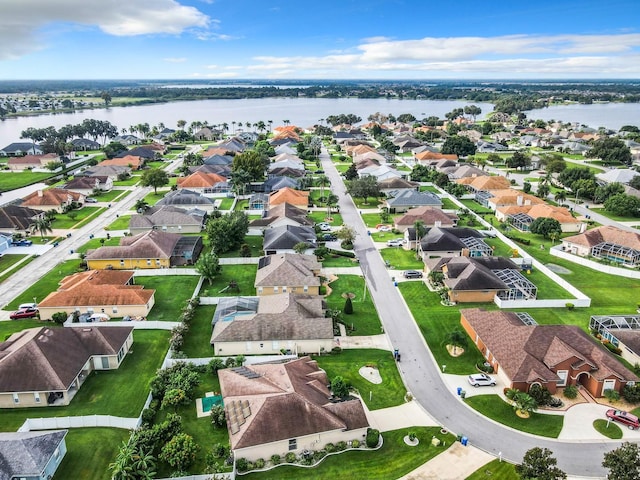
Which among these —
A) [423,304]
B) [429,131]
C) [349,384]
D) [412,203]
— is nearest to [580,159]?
[429,131]

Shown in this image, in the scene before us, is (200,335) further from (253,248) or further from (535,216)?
(535,216)

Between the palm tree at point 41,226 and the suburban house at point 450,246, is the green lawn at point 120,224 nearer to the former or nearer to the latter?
the palm tree at point 41,226

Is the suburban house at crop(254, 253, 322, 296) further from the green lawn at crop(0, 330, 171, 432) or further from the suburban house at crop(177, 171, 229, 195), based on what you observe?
the suburban house at crop(177, 171, 229, 195)

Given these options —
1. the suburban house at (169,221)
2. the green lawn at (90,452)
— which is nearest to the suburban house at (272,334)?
the green lawn at (90,452)

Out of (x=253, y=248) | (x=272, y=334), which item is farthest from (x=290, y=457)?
(x=253, y=248)

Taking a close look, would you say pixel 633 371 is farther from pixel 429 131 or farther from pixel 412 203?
pixel 429 131
